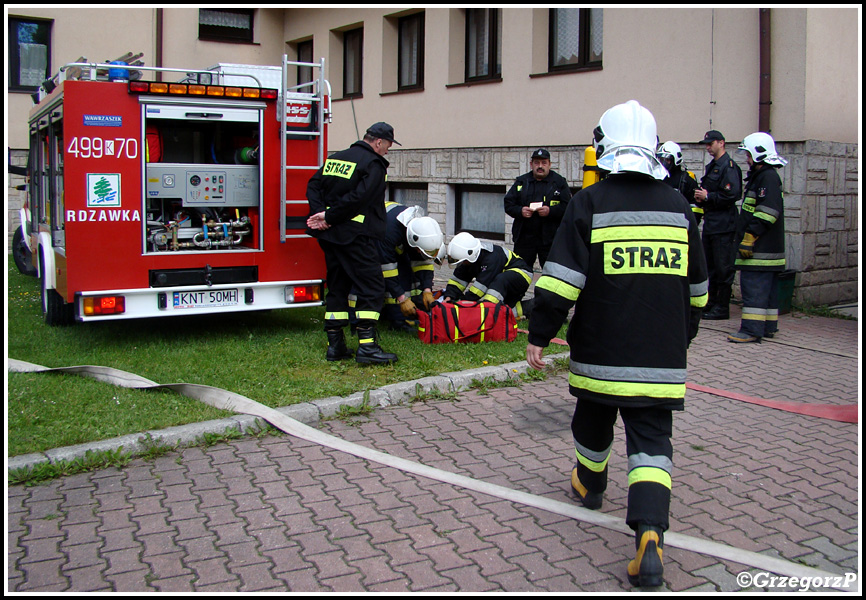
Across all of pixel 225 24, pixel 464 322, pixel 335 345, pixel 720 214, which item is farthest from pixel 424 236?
pixel 225 24

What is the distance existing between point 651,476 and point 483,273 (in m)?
4.54

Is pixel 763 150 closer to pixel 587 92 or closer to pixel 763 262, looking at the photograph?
pixel 763 262

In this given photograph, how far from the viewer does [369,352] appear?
21.8ft

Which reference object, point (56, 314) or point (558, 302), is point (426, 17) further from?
point (558, 302)

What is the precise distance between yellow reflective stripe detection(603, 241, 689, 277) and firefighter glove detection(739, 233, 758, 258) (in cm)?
493

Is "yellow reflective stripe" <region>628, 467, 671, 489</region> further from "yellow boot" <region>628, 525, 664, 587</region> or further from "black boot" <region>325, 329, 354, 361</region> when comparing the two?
"black boot" <region>325, 329, 354, 361</region>

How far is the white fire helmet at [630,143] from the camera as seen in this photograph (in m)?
3.50

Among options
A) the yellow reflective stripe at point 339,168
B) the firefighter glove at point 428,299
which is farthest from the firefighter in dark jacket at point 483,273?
the yellow reflective stripe at point 339,168

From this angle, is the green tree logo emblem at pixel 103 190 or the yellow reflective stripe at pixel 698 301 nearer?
the yellow reflective stripe at pixel 698 301

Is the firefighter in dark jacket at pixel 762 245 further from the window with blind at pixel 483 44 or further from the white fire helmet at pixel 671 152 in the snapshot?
the window with blind at pixel 483 44

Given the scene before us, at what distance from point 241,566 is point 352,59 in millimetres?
15491

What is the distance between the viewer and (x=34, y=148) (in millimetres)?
9531

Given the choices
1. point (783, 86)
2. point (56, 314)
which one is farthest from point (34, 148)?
point (783, 86)

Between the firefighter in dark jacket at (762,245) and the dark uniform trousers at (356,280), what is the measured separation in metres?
3.74
